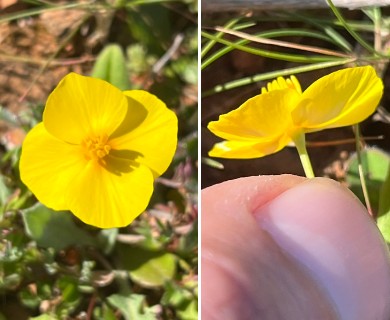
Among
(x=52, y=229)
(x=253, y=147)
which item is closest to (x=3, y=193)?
(x=52, y=229)

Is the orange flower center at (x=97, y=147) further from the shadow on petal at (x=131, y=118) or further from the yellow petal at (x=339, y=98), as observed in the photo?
the yellow petal at (x=339, y=98)

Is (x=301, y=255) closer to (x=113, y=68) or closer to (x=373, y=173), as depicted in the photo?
(x=373, y=173)

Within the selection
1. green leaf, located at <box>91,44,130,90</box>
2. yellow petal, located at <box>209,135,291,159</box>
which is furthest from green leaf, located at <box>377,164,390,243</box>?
green leaf, located at <box>91,44,130,90</box>

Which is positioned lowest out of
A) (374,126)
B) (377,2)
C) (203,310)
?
(203,310)

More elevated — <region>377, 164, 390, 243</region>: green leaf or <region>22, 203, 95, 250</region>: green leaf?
<region>377, 164, 390, 243</region>: green leaf

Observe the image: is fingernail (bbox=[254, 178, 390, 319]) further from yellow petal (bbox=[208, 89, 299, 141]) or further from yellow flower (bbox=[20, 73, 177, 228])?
→ yellow flower (bbox=[20, 73, 177, 228])

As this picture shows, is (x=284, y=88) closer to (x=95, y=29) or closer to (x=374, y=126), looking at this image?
(x=374, y=126)

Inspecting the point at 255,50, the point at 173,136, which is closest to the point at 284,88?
the point at 255,50
